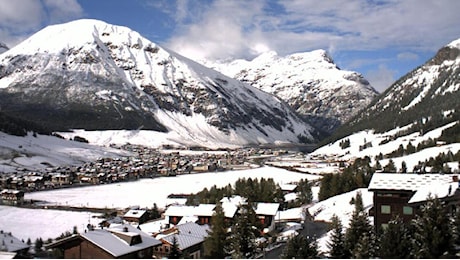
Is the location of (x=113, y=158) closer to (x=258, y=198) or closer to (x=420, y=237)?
(x=258, y=198)

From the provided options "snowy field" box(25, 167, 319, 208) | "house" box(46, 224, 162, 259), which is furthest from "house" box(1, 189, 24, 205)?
"house" box(46, 224, 162, 259)

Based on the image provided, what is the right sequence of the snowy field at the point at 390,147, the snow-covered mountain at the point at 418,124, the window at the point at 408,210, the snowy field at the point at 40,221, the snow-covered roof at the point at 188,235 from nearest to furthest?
the window at the point at 408,210 < the snow-covered roof at the point at 188,235 < the snowy field at the point at 40,221 < the snowy field at the point at 390,147 < the snow-covered mountain at the point at 418,124

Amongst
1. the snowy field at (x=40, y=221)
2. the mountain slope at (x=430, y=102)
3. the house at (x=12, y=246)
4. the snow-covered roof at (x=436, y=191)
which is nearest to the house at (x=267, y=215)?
the snow-covered roof at (x=436, y=191)

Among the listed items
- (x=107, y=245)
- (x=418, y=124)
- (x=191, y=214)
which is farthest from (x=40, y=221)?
(x=418, y=124)

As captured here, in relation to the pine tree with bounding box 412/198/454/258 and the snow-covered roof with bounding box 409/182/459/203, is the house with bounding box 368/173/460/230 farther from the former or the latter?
the pine tree with bounding box 412/198/454/258

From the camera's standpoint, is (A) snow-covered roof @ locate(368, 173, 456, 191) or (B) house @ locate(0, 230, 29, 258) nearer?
(B) house @ locate(0, 230, 29, 258)

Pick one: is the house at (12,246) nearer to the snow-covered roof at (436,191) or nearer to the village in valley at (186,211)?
the village in valley at (186,211)
